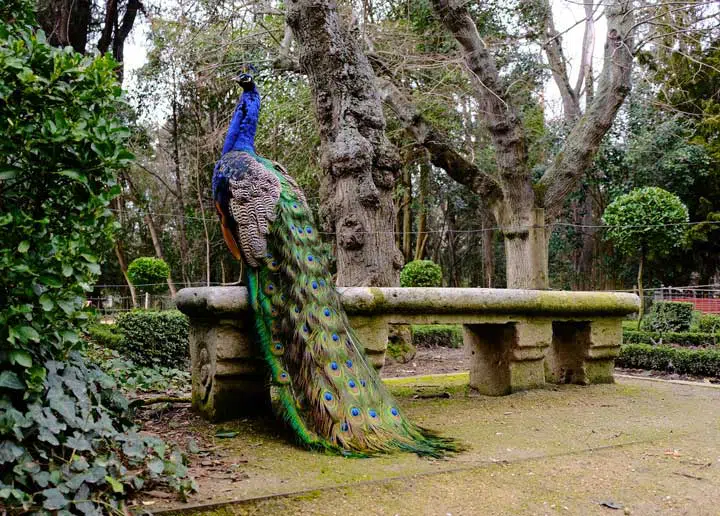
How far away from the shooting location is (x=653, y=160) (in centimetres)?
1775

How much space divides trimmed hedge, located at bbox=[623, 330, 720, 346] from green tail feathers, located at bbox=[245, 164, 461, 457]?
6.87m

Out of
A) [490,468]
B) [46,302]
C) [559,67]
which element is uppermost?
[559,67]

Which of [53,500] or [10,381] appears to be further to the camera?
[10,381]

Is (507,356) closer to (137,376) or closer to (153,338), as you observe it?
(137,376)

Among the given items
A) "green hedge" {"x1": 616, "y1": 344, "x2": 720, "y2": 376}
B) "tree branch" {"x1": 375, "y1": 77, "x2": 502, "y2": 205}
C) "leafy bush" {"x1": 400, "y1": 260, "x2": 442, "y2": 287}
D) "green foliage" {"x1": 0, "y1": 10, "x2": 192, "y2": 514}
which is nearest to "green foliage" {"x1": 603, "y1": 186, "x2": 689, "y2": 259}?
"tree branch" {"x1": 375, "y1": 77, "x2": 502, "y2": 205}

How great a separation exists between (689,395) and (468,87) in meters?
9.29

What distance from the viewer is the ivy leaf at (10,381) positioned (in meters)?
2.46

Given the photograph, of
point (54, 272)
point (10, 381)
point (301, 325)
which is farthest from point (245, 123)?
point (10, 381)

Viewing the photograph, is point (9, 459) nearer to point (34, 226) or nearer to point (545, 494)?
point (34, 226)

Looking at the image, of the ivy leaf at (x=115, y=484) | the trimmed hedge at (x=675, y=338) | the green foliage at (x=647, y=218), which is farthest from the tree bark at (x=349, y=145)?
the green foliage at (x=647, y=218)

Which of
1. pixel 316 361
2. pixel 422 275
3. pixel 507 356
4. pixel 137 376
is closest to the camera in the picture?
pixel 316 361

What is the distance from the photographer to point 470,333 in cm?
619

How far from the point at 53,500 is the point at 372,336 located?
283 centimetres

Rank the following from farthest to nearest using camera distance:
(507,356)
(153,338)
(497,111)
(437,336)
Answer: (437,336) → (497,111) → (153,338) → (507,356)
